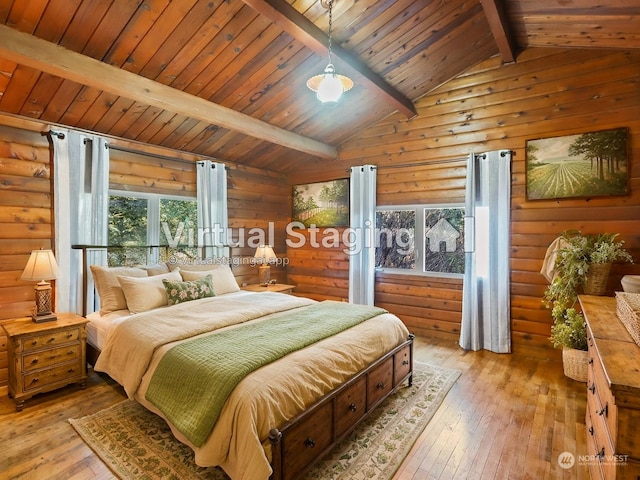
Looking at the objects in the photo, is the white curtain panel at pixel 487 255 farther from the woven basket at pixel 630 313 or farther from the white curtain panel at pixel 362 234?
the woven basket at pixel 630 313

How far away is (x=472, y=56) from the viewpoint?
3754mm

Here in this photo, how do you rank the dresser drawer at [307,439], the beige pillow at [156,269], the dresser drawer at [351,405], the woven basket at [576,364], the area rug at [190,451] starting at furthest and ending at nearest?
1. the beige pillow at [156,269]
2. the woven basket at [576,364]
3. the dresser drawer at [351,405]
4. the area rug at [190,451]
5. the dresser drawer at [307,439]

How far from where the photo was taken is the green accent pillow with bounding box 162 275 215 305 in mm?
3094

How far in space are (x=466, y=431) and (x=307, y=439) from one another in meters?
1.23

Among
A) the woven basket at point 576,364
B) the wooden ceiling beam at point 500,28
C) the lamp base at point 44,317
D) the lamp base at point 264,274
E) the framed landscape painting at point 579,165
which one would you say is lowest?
the woven basket at point 576,364

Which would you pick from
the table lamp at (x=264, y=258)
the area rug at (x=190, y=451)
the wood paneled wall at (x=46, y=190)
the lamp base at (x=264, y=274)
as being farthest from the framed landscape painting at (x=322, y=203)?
the area rug at (x=190, y=451)

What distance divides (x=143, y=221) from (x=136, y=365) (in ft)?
7.31

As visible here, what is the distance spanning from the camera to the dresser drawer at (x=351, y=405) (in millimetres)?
2037

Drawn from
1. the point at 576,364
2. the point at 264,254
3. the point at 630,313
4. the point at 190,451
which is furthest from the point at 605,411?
the point at 264,254

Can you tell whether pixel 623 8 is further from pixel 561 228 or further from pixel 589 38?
pixel 561 228

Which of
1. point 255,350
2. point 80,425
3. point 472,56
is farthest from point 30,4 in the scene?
point 472,56

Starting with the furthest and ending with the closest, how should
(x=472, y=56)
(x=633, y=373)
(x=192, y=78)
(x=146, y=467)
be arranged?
1. (x=472, y=56)
2. (x=192, y=78)
3. (x=146, y=467)
4. (x=633, y=373)

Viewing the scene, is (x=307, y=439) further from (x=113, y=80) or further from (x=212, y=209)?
(x=212, y=209)

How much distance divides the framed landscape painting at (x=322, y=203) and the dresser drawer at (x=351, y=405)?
299 cm
